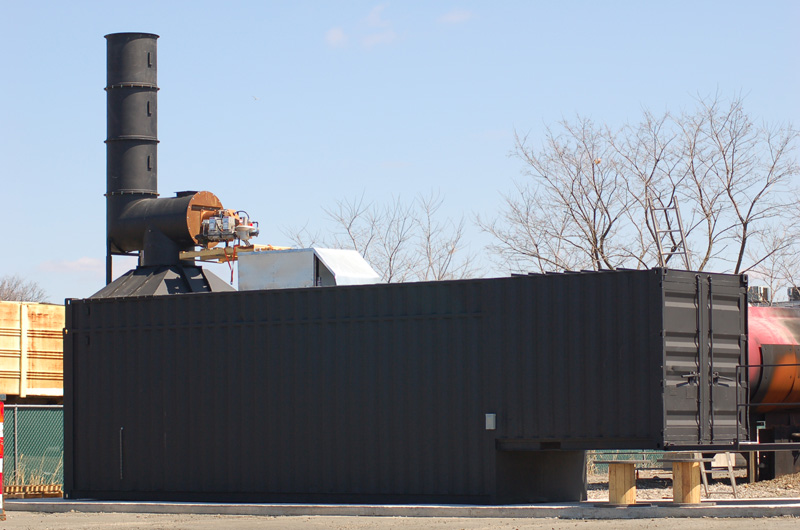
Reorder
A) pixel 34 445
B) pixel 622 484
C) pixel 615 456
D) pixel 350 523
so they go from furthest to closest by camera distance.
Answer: pixel 615 456 < pixel 34 445 < pixel 622 484 < pixel 350 523

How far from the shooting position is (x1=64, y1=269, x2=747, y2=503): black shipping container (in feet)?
52.3

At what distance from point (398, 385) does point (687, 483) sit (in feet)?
14.3

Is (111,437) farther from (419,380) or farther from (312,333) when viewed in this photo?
(419,380)

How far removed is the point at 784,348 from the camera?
19312 millimetres

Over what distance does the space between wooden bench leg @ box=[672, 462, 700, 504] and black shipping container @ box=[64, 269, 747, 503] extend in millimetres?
342

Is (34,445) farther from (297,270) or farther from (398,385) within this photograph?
(398,385)

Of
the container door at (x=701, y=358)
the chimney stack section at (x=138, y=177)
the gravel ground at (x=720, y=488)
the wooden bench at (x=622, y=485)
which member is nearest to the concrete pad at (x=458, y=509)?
the wooden bench at (x=622, y=485)

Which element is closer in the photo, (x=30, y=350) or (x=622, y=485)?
(x=622, y=485)

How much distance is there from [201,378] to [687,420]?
25.2 feet

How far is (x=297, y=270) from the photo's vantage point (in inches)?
778

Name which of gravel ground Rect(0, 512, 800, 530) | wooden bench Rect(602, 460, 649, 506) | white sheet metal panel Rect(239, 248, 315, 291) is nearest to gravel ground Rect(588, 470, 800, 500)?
wooden bench Rect(602, 460, 649, 506)

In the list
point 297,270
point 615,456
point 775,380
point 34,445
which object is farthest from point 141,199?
point 775,380

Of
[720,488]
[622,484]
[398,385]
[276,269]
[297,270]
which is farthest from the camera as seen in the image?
[720,488]

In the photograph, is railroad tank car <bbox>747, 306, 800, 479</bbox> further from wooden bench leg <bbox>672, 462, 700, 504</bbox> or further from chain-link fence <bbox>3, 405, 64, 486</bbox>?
chain-link fence <bbox>3, 405, 64, 486</bbox>
